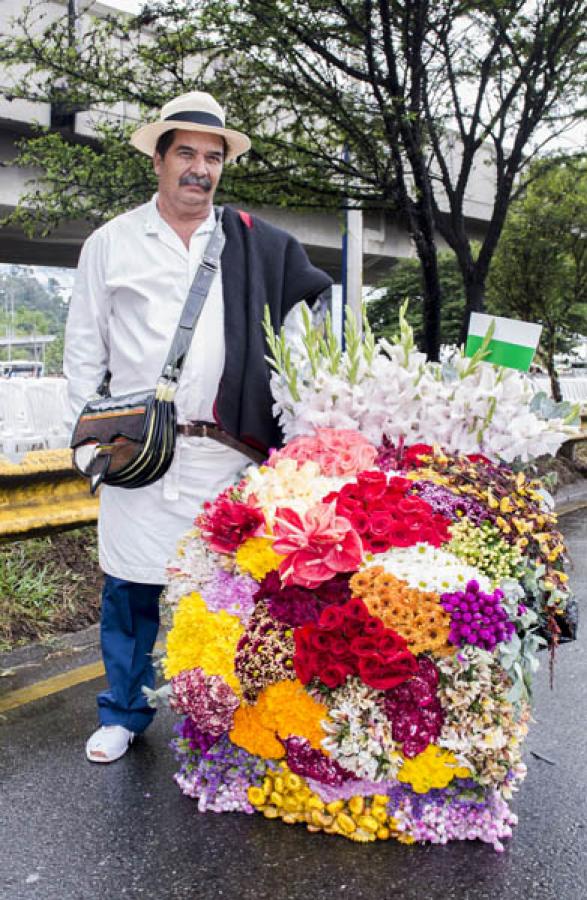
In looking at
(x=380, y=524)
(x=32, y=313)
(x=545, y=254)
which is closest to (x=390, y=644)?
(x=380, y=524)

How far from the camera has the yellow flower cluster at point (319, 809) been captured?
2939 millimetres

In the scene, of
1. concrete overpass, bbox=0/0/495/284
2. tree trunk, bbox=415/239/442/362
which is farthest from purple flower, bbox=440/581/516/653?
concrete overpass, bbox=0/0/495/284

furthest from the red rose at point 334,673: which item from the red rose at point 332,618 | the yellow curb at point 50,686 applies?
the yellow curb at point 50,686

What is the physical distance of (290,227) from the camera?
21922 millimetres

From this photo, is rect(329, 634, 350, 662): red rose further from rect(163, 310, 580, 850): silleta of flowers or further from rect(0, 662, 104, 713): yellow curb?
rect(0, 662, 104, 713): yellow curb

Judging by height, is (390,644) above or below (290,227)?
below

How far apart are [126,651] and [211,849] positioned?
92 centimetres

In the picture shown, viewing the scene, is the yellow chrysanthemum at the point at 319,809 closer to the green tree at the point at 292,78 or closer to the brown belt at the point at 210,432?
the brown belt at the point at 210,432

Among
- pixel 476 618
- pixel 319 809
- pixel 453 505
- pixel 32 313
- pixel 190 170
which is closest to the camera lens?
pixel 476 618

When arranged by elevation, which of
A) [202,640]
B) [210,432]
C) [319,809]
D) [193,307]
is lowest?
[319,809]

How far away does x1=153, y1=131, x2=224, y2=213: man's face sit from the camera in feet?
11.8

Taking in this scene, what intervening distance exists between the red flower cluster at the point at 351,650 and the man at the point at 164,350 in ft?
2.94

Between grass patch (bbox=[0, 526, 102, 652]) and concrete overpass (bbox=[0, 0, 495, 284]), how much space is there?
9.68 metres

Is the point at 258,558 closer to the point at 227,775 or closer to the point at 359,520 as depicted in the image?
the point at 359,520
